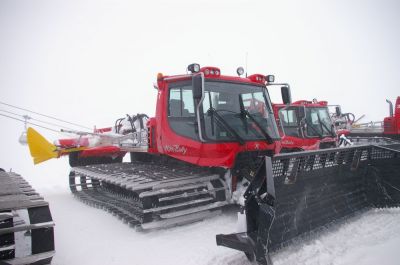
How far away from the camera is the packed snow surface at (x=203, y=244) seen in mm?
3219

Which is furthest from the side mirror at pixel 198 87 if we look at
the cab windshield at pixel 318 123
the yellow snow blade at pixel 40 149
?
the cab windshield at pixel 318 123

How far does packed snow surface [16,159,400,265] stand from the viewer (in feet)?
10.6

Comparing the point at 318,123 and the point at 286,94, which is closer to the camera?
the point at 286,94

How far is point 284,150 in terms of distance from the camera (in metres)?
8.47

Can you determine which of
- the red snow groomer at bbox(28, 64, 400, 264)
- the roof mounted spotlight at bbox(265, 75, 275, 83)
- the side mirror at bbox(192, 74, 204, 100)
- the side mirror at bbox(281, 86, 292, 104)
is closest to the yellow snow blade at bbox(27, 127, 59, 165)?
the red snow groomer at bbox(28, 64, 400, 264)

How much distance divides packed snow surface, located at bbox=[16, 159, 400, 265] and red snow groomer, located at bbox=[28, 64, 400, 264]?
0.53 feet

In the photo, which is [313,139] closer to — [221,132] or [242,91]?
[242,91]

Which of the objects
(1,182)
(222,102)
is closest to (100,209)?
Result: (1,182)

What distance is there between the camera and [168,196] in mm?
4598

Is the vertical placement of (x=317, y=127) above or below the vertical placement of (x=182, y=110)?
below

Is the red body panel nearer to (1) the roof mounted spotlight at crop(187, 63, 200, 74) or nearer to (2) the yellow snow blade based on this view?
(1) the roof mounted spotlight at crop(187, 63, 200, 74)

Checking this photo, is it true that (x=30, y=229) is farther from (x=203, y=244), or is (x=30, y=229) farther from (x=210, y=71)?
(x=210, y=71)

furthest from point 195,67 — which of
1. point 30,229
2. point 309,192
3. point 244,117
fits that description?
point 30,229

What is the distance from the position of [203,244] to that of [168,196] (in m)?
1.04
